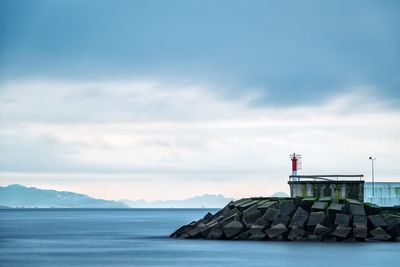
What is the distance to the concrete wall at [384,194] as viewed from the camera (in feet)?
183

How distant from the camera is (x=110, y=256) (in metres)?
45.0

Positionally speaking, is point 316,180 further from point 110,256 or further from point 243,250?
point 110,256

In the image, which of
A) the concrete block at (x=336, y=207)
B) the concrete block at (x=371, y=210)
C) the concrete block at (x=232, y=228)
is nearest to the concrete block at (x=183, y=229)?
the concrete block at (x=232, y=228)

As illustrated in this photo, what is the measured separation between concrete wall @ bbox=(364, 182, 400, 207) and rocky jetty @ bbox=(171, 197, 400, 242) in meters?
5.85

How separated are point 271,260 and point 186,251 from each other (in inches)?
263

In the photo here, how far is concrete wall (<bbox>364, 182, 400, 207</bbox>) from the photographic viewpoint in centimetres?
5584

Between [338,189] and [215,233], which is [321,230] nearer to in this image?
[338,189]

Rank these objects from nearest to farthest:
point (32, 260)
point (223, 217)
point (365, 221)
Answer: point (32, 260)
point (365, 221)
point (223, 217)

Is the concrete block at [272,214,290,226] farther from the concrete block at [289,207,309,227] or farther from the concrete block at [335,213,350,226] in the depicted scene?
the concrete block at [335,213,350,226]

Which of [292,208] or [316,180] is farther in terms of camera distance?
A: [316,180]

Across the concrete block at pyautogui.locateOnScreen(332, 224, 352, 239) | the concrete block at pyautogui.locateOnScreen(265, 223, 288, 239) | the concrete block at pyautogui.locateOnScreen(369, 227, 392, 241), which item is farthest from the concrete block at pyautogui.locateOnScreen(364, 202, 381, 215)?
the concrete block at pyautogui.locateOnScreen(265, 223, 288, 239)

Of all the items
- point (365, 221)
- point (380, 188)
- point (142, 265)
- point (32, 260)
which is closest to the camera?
point (142, 265)

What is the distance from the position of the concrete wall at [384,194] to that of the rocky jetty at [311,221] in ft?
19.2

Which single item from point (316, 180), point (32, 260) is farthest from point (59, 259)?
point (316, 180)
